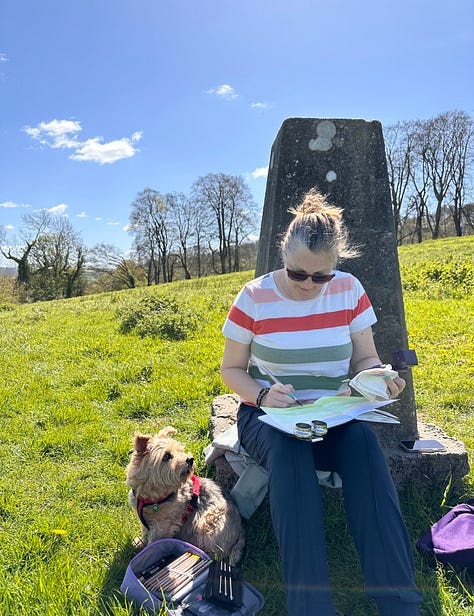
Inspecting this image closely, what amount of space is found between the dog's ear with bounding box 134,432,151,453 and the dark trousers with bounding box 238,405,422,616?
0.72 meters

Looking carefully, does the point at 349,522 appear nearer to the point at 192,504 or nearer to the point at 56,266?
the point at 192,504

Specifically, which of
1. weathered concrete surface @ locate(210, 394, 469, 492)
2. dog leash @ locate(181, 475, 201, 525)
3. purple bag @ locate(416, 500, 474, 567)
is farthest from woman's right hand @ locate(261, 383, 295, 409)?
purple bag @ locate(416, 500, 474, 567)

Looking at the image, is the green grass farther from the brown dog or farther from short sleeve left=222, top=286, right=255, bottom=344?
short sleeve left=222, top=286, right=255, bottom=344

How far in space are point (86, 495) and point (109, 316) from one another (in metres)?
7.14

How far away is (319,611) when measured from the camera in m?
1.83

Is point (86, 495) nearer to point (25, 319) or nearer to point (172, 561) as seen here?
point (172, 561)

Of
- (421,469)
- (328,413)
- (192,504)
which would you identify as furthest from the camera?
(421,469)

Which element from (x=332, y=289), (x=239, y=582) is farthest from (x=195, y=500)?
(x=332, y=289)

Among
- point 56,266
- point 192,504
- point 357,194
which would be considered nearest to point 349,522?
point 192,504

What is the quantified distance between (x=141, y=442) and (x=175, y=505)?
0.41m

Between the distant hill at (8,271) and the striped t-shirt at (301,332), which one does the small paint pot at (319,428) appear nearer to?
the striped t-shirt at (301,332)

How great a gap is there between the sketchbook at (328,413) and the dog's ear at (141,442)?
0.77m

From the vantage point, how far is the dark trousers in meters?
1.89

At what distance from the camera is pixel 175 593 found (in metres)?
2.22
